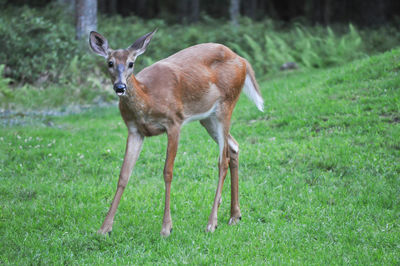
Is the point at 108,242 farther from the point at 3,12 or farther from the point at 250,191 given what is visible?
the point at 3,12

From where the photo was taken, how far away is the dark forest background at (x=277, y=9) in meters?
22.9

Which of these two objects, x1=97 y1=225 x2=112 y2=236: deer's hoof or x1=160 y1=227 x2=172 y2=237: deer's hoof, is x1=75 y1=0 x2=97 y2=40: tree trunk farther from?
x1=160 y1=227 x2=172 y2=237: deer's hoof

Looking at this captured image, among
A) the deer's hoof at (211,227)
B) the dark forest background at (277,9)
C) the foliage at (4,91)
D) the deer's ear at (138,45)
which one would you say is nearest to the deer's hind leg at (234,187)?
the deer's hoof at (211,227)

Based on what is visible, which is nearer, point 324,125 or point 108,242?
point 108,242

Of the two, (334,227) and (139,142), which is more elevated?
(139,142)

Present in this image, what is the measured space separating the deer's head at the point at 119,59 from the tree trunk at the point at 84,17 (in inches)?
379

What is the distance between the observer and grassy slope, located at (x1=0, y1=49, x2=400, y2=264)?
4676mm

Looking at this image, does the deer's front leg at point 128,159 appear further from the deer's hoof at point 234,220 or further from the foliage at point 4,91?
the foliage at point 4,91

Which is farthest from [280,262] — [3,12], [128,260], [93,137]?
[3,12]

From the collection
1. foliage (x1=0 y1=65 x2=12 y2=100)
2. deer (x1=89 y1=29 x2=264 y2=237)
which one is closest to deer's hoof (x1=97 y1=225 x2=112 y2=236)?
deer (x1=89 y1=29 x2=264 y2=237)

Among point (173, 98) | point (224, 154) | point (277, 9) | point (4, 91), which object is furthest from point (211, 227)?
point (277, 9)

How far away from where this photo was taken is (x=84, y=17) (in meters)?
14.1

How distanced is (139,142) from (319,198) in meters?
2.33

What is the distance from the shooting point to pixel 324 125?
807 centimetres
